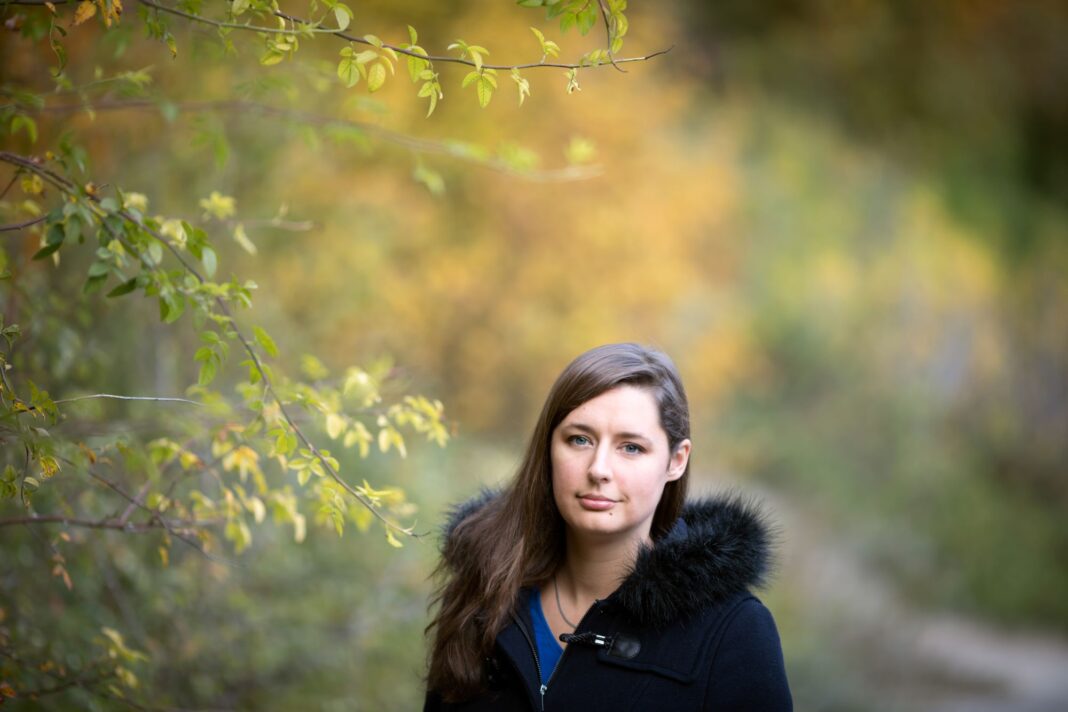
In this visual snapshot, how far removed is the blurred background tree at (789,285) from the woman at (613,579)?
9.84ft

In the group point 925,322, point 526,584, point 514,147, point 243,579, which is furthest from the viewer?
point 925,322

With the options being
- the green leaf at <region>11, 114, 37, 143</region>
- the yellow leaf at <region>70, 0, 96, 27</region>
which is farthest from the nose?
the green leaf at <region>11, 114, 37, 143</region>

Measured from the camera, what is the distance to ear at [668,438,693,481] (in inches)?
83.8

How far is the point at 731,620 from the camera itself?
1.98 meters

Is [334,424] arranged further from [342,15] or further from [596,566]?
[342,15]

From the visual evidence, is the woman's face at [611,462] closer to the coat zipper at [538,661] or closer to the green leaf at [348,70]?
the coat zipper at [538,661]

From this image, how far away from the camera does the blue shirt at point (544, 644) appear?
210 cm

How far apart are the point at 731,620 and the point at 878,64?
27.8ft

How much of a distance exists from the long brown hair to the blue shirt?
0.05 m

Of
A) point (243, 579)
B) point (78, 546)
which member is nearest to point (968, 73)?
point (243, 579)

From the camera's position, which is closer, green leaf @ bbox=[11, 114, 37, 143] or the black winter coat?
the black winter coat

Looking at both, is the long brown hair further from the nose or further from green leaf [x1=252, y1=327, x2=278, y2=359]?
green leaf [x1=252, y1=327, x2=278, y2=359]

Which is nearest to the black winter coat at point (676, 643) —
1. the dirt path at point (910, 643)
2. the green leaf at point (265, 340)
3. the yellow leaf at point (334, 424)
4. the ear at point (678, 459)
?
the ear at point (678, 459)

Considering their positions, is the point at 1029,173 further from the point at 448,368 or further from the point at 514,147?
the point at 514,147
